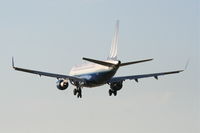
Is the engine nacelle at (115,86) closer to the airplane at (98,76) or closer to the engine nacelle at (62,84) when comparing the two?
the airplane at (98,76)

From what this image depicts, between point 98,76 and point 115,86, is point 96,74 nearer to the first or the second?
point 98,76

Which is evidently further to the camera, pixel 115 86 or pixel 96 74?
pixel 115 86

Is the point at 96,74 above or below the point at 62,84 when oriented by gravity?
above

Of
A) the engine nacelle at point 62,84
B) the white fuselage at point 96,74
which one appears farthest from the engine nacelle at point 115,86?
the engine nacelle at point 62,84

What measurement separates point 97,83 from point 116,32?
12.3 metres

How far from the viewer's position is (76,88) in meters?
152

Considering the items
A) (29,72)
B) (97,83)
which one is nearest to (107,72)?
(97,83)

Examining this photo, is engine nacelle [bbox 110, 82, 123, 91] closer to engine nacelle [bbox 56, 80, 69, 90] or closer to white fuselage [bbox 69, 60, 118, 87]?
white fuselage [bbox 69, 60, 118, 87]

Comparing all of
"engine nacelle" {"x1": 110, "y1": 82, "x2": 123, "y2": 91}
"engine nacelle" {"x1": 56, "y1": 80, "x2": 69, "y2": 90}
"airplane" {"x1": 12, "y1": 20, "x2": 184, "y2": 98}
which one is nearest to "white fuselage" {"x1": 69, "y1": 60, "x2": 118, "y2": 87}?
"airplane" {"x1": 12, "y1": 20, "x2": 184, "y2": 98}

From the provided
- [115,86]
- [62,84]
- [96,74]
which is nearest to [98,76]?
[96,74]

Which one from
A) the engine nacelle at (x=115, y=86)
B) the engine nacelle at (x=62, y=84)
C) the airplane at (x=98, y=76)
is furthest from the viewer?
the engine nacelle at (x=62, y=84)

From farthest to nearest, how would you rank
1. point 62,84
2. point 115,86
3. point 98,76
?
point 62,84 < point 115,86 < point 98,76

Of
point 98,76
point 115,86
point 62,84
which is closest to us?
point 98,76

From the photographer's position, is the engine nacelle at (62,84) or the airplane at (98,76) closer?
the airplane at (98,76)
